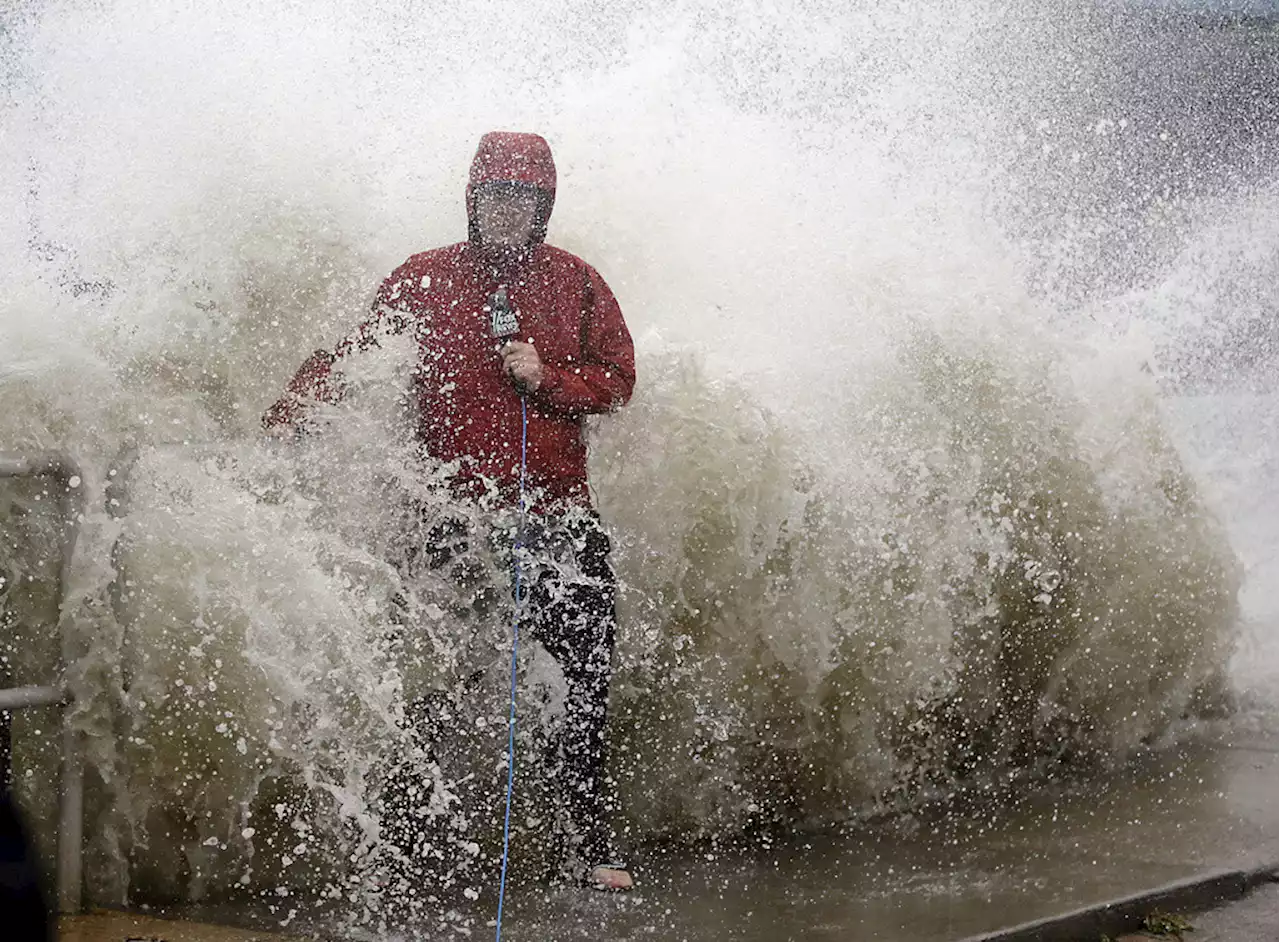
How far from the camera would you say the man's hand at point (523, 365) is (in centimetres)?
307

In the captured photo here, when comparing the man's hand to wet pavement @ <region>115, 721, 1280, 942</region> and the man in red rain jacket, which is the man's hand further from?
wet pavement @ <region>115, 721, 1280, 942</region>

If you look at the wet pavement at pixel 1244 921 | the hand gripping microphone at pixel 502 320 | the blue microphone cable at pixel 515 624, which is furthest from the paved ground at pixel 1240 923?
the hand gripping microphone at pixel 502 320

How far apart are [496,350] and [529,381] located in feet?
0.37

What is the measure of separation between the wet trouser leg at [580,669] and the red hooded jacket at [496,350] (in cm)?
20

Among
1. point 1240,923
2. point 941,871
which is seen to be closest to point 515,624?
point 941,871

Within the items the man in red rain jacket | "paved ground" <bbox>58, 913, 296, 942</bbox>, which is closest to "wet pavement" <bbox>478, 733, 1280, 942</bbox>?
the man in red rain jacket

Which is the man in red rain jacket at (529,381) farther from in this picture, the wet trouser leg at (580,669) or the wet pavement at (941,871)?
the wet pavement at (941,871)

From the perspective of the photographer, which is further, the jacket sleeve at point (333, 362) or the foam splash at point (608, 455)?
the jacket sleeve at point (333, 362)

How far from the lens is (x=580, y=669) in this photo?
3.17 meters

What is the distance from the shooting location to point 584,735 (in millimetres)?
3174

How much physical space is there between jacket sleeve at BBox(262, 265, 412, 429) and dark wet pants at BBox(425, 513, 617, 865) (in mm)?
416

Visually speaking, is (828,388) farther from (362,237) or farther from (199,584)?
(199,584)

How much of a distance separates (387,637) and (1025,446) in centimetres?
205

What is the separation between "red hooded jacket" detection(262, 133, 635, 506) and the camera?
3.11 m
